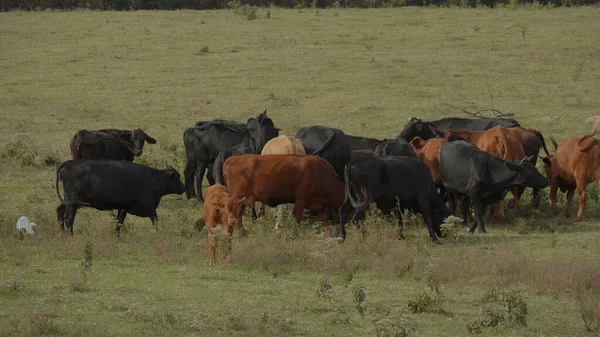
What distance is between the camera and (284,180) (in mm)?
15500

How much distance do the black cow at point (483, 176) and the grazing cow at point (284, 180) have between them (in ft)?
6.94

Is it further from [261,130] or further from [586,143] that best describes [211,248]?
[586,143]

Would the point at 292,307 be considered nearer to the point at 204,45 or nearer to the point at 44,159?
the point at 44,159

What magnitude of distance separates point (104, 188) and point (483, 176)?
17.4 feet

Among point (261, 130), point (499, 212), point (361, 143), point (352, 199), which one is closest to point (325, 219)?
point (352, 199)

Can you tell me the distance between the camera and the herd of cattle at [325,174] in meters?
15.4

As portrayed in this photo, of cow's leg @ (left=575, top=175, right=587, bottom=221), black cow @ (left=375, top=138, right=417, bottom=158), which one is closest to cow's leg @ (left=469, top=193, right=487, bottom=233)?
black cow @ (left=375, top=138, right=417, bottom=158)

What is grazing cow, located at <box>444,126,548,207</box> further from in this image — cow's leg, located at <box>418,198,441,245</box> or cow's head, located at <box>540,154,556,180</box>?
cow's leg, located at <box>418,198,441,245</box>

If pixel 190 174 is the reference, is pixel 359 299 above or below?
above

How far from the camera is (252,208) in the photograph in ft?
57.3

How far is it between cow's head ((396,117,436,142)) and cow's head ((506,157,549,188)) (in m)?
3.93

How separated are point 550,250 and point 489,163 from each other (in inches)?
84.8

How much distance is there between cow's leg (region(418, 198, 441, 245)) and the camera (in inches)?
607

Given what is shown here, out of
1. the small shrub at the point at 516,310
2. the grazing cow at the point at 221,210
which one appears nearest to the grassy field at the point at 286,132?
the small shrub at the point at 516,310
